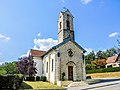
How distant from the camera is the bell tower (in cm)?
3456

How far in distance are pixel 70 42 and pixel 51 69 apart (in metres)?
5.87

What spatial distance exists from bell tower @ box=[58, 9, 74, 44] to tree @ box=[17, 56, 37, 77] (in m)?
7.51

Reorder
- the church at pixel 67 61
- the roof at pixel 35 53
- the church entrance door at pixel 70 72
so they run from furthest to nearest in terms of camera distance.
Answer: the roof at pixel 35 53
the church entrance door at pixel 70 72
the church at pixel 67 61

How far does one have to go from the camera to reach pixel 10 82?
21.1 m

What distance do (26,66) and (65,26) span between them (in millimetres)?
11004

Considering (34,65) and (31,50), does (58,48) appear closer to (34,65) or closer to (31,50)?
(34,65)

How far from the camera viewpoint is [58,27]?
3712 cm

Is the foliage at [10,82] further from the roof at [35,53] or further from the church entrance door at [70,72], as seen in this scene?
the roof at [35,53]

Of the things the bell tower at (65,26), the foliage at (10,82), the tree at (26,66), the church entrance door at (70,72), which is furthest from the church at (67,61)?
the foliage at (10,82)

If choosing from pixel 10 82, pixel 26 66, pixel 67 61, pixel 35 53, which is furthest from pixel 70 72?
pixel 35 53

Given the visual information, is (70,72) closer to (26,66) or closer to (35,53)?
(26,66)

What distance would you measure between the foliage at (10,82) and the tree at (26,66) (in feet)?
43.2

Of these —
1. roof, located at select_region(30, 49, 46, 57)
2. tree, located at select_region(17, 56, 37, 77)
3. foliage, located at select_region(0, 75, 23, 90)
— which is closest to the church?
tree, located at select_region(17, 56, 37, 77)

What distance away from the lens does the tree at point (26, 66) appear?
34.6 m
